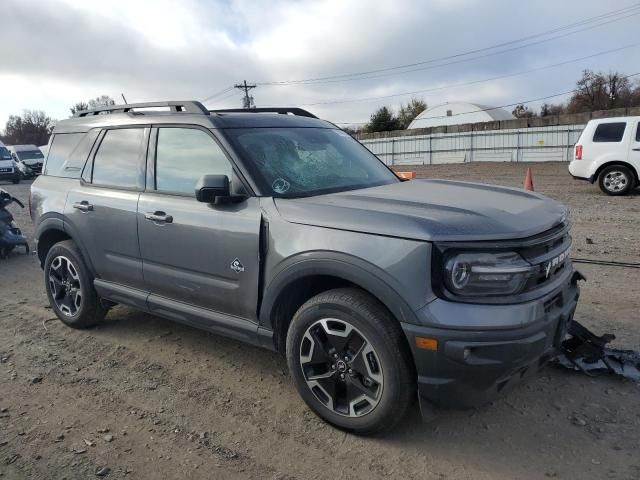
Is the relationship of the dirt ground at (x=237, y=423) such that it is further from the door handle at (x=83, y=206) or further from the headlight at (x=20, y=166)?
the headlight at (x=20, y=166)

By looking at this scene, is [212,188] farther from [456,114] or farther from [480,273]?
[456,114]

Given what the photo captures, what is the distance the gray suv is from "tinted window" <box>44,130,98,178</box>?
0.03 metres

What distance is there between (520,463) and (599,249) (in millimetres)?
5156

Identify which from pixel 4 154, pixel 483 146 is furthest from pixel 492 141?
pixel 4 154

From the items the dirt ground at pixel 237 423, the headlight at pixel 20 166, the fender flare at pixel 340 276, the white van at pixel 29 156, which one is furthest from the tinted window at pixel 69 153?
the white van at pixel 29 156

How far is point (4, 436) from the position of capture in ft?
10.5

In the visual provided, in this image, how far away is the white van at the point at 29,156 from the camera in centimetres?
2880

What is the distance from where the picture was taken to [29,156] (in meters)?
29.5

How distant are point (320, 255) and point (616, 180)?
12194 mm

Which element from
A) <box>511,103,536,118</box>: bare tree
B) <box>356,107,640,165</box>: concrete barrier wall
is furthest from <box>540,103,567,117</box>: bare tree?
<box>356,107,640,165</box>: concrete barrier wall

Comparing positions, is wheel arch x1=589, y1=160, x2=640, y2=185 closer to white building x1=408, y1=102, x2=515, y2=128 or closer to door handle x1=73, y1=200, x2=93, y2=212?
door handle x1=73, y1=200, x2=93, y2=212

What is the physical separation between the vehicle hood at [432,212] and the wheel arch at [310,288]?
235mm

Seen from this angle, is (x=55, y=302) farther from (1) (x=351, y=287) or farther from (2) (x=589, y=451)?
(2) (x=589, y=451)

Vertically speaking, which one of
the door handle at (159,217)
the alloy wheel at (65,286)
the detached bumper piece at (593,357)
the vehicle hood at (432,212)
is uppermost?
the vehicle hood at (432,212)
